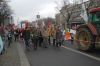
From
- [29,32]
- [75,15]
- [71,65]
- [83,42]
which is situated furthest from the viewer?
[75,15]

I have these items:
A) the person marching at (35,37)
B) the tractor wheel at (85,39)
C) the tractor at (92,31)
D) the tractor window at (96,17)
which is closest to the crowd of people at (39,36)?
the person marching at (35,37)

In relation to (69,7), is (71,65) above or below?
below

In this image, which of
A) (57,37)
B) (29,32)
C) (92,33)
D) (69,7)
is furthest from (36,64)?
(69,7)

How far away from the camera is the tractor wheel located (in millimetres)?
19819

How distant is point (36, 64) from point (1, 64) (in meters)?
1.66

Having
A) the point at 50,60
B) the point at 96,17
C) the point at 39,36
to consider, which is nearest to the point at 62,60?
the point at 50,60

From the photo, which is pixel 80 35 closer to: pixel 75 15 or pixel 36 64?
pixel 36 64

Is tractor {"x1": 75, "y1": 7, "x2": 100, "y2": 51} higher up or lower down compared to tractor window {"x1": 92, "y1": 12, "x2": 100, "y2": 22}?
lower down

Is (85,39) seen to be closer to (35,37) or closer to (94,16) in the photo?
(94,16)

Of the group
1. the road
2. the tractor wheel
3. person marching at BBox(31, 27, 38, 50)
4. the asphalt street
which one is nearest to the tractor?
the tractor wheel

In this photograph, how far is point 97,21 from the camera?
19.5m

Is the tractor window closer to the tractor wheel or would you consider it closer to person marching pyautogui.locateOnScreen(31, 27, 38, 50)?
the tractor wheel

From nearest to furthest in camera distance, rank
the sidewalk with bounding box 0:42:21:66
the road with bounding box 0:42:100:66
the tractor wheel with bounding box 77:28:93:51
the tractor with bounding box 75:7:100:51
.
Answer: the road with bounding box 0:42:100:66 < the sidewalk with bounding box 0:42:21:66 < the tractor with bounding box 75:7:100:51 < the tractor wheel with bounding box 77:28:93:51

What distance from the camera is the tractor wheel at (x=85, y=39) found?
19.8m
